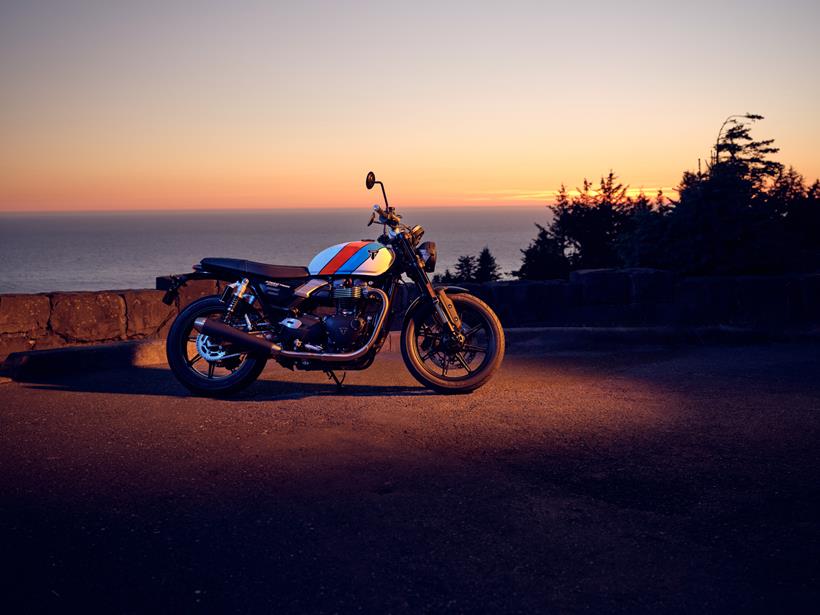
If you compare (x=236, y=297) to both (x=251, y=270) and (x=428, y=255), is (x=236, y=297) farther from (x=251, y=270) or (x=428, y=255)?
(x=428, y=255)

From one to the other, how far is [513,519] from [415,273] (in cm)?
309

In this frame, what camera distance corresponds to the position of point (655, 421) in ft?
18.4

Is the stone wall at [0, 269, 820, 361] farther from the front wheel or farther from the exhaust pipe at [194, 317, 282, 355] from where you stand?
the front wheel

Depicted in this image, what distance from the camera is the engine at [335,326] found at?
662 cm

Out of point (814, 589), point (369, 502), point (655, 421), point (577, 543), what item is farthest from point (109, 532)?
point (655, 421)

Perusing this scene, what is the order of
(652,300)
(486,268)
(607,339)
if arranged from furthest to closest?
(486,268) < (652,300) < (607,339)

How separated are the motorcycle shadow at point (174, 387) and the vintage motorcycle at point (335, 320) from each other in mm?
136

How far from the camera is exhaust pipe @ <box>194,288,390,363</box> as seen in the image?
21.5ft

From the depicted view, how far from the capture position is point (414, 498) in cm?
416

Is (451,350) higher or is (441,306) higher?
(441,306)

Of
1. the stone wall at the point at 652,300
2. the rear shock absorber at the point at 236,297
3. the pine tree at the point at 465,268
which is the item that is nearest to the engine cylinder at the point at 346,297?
the rear shock absorber at the point at 236,297

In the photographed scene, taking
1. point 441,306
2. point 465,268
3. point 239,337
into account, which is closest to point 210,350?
point 239,337

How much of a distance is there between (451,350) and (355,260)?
0.99m

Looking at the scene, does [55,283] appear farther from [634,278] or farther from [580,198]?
[634,278]
